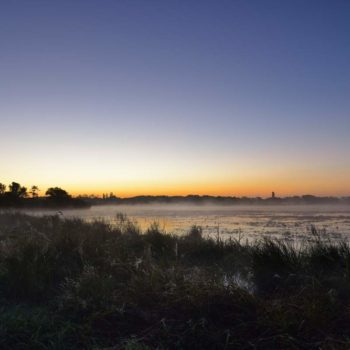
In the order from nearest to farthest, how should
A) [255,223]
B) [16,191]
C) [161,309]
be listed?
[161,309] < [255,223] < [16,191]

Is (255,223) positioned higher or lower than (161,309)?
higher

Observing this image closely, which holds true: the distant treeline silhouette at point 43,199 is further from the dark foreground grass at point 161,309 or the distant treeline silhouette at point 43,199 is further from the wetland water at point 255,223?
the dark foreground grass at point 161,309

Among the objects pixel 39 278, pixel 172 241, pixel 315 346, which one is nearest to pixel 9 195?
pixel 172 241

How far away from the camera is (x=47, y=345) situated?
466 centimetres

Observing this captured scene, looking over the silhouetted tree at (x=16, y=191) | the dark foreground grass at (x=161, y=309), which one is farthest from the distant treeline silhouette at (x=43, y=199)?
the dark foreground grass at (x=161, y=309)

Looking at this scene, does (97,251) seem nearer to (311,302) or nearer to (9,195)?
(311,302)

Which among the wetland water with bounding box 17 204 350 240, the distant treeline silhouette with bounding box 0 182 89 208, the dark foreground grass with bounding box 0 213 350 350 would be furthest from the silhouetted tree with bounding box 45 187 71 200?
the dark foreground grass with bounding box 0 213 350 350

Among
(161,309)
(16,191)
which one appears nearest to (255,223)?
(161,309)

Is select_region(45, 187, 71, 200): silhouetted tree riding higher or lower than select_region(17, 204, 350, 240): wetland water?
higher

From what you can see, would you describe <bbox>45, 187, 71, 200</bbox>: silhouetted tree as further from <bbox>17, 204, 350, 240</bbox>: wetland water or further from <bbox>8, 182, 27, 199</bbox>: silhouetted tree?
<bbox>17, 204, 350, 240</bbox>: wetland water

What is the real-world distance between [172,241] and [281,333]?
8.32m

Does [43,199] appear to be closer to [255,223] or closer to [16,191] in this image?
[16,191]

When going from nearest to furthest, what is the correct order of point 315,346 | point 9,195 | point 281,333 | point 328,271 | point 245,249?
point 315,346
point 281,333
point 328,271
point 245,249
point 9,195

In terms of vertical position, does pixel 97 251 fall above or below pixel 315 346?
above
